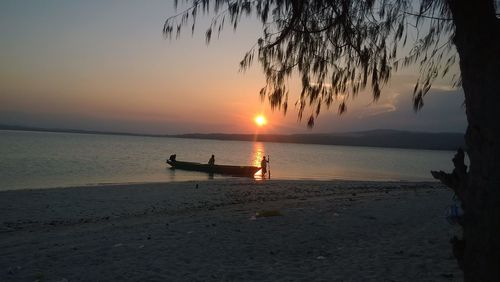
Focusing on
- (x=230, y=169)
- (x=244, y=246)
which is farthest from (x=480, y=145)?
(x=230, y=169)

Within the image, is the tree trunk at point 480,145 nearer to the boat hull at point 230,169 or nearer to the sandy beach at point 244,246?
the sandy beach at point 244,246

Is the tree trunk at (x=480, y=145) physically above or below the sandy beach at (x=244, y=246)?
above

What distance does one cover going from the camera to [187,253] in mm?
7492

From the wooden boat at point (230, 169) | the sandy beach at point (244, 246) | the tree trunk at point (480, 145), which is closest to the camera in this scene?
the tree trunk at point (480, 145)

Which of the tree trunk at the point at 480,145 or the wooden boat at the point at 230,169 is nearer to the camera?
the tree trunk at the point at 480,145

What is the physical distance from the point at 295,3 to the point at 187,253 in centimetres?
492

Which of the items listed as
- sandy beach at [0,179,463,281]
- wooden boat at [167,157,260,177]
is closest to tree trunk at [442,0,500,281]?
sandy beach at [0,179,463,281]

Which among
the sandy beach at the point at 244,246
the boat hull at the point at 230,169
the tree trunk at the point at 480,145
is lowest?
the boat hull at the point at 230,169

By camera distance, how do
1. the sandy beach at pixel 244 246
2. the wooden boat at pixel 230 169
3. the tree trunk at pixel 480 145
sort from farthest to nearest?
the wooden boat at pixel 230 169
the sandy beach at pixel 244 246
the tree trunk at pixel 480 145

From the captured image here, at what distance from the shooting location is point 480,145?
2920 millimetres

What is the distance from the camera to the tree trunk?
9.42 ft

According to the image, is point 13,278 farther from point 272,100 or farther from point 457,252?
point 457,252

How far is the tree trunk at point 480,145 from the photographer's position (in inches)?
113

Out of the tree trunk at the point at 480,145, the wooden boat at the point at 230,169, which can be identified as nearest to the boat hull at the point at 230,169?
the wooden boat at the point at 230,169
